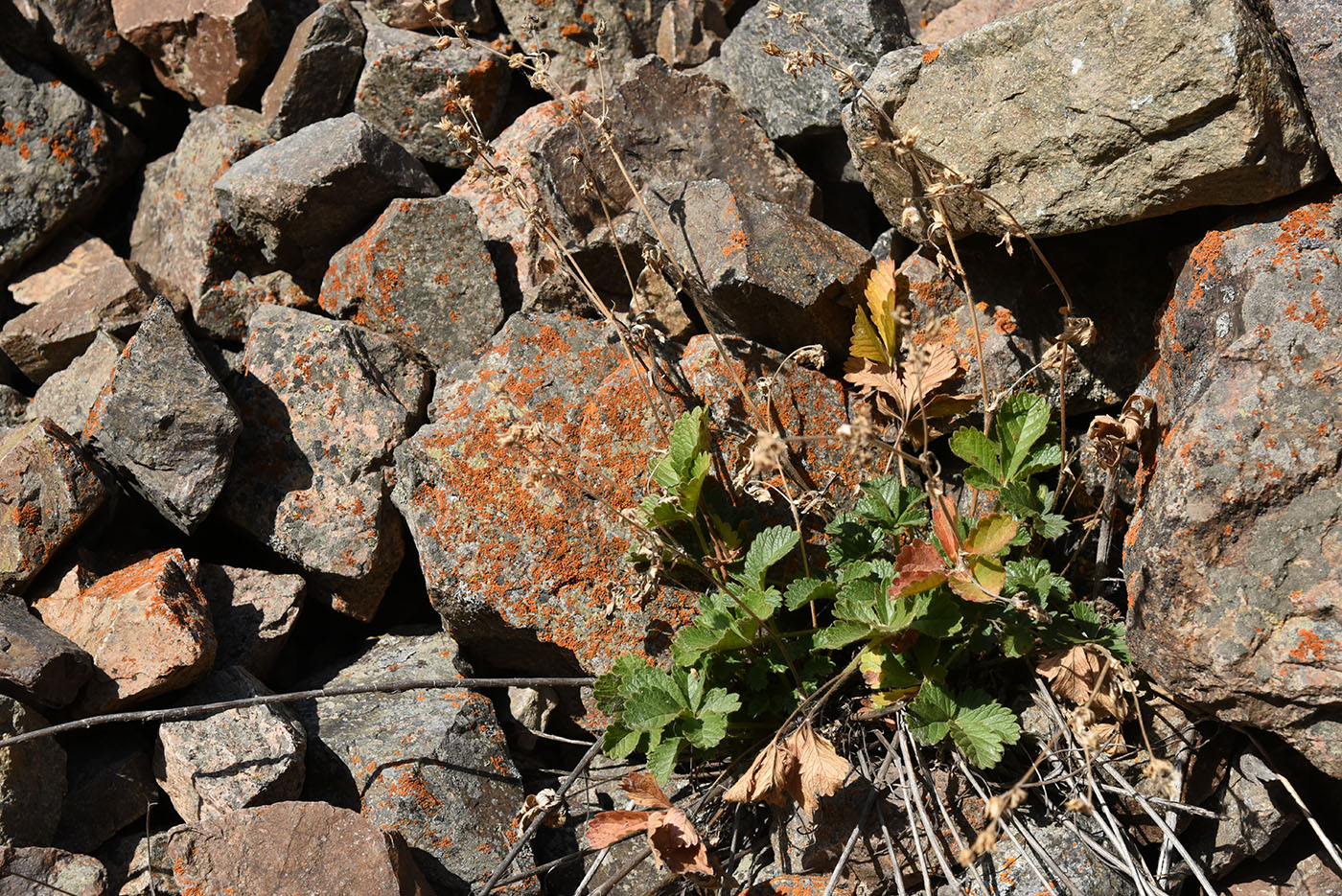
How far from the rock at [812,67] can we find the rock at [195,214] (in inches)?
78.6

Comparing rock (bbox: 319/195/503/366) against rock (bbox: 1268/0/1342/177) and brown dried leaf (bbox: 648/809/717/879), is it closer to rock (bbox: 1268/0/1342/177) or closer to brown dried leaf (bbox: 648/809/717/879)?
brown dried leaf (bbox: 648/809/717/879)

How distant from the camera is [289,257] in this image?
436 cm

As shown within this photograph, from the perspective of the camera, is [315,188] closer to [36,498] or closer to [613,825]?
[36,498]

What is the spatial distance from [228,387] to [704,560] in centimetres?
195

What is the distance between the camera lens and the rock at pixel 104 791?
3.28 m

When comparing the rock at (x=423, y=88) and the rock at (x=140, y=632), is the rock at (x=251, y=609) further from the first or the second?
the rock at (x=423, y=88)

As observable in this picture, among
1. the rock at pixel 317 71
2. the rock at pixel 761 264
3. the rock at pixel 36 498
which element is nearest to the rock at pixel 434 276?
the rock at pixel 761 264

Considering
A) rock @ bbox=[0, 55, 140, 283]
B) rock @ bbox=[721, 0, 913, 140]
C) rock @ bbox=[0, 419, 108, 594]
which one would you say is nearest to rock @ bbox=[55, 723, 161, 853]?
rock @ bbox=[0, 419, 108, 594]

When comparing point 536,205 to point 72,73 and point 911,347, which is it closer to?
point 911,347

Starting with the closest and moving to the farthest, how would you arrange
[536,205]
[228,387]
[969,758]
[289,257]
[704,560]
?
[969,758] → [704,560] → [536,205] → [228,387] → [289,257]

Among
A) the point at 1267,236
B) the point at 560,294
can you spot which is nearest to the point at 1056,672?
the point at 1267,236

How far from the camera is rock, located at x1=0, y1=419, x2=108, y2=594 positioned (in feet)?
11.6

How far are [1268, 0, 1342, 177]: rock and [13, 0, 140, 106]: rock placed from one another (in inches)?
177

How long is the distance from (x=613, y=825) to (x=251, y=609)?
1.55m
